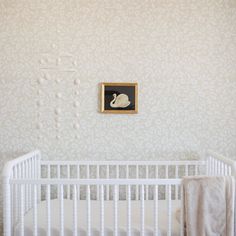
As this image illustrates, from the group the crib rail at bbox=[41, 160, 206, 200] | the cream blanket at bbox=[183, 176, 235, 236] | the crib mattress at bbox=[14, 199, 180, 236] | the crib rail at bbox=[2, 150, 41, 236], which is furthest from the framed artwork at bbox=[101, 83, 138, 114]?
the cream blanket at bbox=[183, 176, 235, 236]

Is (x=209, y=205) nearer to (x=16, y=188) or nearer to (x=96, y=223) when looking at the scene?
(x=96, y=223)

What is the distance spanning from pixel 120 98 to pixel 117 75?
8.0 inches

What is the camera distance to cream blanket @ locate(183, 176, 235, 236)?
6.50ft

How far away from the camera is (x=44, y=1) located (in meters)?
2.89

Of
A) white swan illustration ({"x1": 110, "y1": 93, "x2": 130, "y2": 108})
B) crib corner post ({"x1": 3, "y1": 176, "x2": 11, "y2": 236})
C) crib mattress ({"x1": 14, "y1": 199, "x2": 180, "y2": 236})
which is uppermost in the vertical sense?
white swan illustration ({"x1": 110, "y1": 93, "x2": 130, "y2": 108})

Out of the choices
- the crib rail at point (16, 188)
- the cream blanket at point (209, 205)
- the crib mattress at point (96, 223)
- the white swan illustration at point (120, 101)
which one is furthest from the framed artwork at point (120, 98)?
the cream blanket at point (209, 205)

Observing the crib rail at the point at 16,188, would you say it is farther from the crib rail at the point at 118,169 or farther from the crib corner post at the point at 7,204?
the crib rail at the point at 118,169

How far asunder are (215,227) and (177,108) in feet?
3.92

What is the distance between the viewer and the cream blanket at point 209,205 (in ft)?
6.50

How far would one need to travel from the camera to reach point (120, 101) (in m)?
2.91

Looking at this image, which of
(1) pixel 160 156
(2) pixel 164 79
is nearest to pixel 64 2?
(2) pixel 164 79

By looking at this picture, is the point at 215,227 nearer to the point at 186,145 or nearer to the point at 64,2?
the point at 186,145

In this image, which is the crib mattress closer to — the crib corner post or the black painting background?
the crib corner post

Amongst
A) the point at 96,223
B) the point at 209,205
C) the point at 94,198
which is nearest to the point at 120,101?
the point at 94,198
